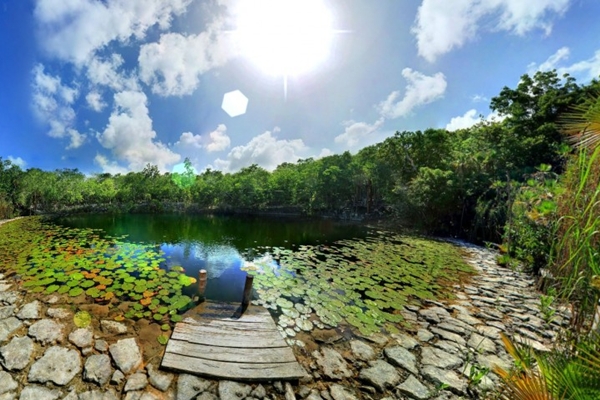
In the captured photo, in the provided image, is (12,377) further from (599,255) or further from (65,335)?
(599,255)

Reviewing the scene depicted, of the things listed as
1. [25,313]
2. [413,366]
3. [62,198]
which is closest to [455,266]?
[413,366]

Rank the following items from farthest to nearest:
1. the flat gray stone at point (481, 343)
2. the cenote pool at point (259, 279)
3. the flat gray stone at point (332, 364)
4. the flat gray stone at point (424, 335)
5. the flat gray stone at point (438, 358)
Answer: the cenote pool at point (259, 279) → the flat gray stone at point (424, 335) → the flat gray stone at point (481, 343) → the flat gray stone at point (438, 358) → the flat gray stone at point (332, 364)

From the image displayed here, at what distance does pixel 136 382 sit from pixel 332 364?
1.95 metres

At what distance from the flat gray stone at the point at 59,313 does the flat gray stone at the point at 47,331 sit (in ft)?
0.44

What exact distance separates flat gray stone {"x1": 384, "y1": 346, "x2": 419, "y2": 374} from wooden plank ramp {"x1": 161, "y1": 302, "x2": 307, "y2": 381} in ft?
3.43

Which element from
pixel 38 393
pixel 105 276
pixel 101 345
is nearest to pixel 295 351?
pixel 101 345

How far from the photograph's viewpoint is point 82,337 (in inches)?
109

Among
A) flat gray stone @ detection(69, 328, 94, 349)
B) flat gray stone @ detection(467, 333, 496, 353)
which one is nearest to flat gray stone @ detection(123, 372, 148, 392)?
flat gray stone @ detection(69, 328, 94, 349)

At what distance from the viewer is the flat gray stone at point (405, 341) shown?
9.72 ft

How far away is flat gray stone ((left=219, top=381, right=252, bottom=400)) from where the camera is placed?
2.14m

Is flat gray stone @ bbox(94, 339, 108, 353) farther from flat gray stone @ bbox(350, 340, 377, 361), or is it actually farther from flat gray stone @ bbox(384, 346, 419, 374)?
flat gray stone @ bbox(384, 346, 419, 374)

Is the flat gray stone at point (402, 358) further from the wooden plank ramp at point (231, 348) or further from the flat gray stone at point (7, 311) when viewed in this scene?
the flat gray stone at point (7, 311)

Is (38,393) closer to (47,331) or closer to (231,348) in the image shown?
(47,331)

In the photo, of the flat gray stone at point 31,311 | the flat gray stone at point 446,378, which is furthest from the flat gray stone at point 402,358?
the flat gray stone at point 31,311
